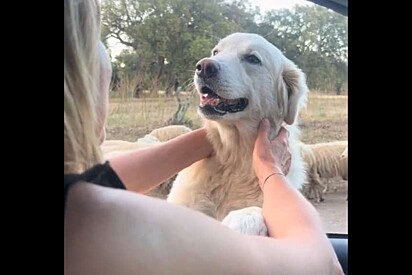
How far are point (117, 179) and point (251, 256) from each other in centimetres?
37

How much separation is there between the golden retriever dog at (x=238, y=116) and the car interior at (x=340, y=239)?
175mm

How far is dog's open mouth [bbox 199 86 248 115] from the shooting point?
1379mm

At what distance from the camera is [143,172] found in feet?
4.54

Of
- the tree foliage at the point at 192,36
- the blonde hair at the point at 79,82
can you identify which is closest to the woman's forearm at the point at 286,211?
the tree foliage at the point at 192,36

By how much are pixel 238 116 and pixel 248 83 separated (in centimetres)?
9

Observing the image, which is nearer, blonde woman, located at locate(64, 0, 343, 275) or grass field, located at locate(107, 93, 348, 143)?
blonde woman, located at locate(64, 0, 343, 275)

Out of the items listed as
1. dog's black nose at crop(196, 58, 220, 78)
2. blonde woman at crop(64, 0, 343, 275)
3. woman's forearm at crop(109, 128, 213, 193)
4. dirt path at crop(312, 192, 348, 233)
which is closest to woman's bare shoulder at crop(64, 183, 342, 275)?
blonde woman at crop(64, 0, 343, 275)

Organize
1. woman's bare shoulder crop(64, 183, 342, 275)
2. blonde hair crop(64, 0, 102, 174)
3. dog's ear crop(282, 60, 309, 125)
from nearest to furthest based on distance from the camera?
woman's bare shoulder crop(64, 183, 342, 275)
blonde hair crop(64, 0, 102, 174)
dog's ear crop(282, 60, 309, 125)

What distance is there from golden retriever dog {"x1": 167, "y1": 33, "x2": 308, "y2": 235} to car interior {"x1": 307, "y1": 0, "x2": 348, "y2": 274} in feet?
0.57

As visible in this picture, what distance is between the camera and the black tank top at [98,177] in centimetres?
127

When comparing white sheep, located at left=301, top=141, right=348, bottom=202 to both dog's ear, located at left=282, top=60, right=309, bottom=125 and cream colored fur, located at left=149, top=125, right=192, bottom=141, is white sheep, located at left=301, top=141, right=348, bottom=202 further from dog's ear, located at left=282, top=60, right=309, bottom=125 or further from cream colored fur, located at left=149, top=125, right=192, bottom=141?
cream colored fur, located at left=149, top=125, right=192, bottom=141

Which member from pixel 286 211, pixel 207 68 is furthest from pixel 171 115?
pixel 286 211
